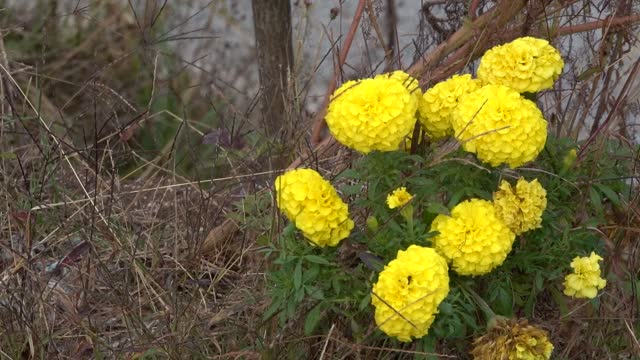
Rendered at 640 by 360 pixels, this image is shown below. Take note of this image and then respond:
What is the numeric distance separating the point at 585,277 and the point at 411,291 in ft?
1.37

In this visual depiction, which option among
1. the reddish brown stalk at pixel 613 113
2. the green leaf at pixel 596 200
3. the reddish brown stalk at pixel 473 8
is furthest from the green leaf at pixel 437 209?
the reddish brown stalk at pixel 473 8

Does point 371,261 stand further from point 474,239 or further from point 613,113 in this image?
point 613,113

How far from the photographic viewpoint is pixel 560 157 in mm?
2316

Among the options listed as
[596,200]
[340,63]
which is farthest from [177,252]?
[596,200]

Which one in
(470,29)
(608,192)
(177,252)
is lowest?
(177,252)

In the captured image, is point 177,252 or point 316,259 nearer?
point 316,259

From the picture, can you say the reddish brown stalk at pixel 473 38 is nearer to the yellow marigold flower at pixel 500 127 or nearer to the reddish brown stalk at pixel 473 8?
the reddish brown stalk at pixel 473 8

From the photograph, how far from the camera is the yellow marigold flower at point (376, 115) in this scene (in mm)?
1982

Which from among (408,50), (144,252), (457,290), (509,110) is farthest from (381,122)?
(408,50)

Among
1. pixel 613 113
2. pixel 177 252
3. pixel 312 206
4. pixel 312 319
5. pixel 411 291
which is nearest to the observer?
pixel 411 291

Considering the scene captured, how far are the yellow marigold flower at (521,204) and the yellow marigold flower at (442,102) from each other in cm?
18

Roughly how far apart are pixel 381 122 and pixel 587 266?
0.54 metres

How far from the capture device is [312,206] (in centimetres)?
205

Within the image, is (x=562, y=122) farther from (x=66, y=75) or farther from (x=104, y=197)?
(x=66, y=75)
